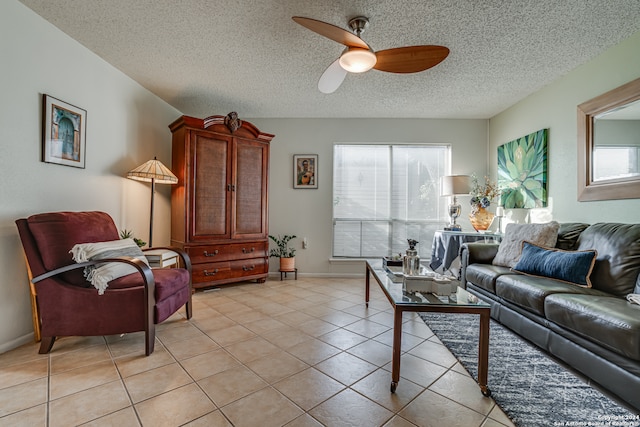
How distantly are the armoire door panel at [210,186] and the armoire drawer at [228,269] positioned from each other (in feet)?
1.24

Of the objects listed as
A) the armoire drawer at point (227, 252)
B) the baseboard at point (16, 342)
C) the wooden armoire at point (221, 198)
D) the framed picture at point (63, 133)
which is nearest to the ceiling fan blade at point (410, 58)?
the wooden armoire at point (221, 198)

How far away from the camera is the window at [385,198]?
4453 millimetres

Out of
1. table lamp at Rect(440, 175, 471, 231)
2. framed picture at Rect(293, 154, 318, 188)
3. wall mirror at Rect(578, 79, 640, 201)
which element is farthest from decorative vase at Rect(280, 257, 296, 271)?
wall mirror at Rect(578, 79, 640, 201)

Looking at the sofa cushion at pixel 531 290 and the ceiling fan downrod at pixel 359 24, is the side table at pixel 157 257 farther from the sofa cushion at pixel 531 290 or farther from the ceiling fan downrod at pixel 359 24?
the sofa cushion at pixel 531 290

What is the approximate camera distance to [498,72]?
9.59ft

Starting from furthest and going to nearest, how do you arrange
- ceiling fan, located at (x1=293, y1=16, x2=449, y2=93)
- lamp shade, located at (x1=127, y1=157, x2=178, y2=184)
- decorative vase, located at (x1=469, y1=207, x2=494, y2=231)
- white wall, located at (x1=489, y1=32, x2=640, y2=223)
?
1. decorative vase, located at (x1=469, y1=207, x2=494, y2=231)
2. lamp shade, located at (x1=127, y1=157, x2=178, y2=184)
3. white wall, located at (x1=489, y1=32, x2=640, y2=223)
4. ceiling fan, located at (x1=293, y1=16, x2=449, y2=93)

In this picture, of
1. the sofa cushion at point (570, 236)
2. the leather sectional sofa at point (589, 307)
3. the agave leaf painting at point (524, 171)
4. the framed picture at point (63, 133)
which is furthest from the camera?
the agave leaf painting at point (524, 171)

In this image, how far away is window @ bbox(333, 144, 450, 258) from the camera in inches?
175

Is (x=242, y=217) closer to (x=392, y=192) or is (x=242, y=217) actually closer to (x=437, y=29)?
(x=392, y=192)

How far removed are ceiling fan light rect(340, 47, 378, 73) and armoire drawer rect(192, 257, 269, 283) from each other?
2690 millimetres

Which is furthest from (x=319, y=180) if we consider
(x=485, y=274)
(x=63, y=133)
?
(x=63, y=133)

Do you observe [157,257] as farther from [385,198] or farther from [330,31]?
[385,198]

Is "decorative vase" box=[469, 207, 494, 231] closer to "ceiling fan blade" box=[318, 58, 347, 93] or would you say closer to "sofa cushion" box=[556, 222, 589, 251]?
"sofa cushion" box=[556, 222, 589, 251]

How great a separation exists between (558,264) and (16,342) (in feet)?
13.2
